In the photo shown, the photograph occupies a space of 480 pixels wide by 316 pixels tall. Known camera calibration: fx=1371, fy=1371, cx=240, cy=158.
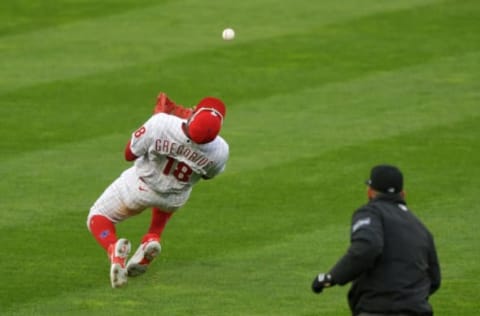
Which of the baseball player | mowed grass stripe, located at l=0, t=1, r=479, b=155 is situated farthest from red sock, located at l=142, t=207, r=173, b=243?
mowed grass stripe, located at l=0, t=1, r=479, b=155

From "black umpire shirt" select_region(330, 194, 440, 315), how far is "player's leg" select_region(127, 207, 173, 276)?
285 cm

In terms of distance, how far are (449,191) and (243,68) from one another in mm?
5125

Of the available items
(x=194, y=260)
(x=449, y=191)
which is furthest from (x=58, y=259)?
(x=449, y=191)

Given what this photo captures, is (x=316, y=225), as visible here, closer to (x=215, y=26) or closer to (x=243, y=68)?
(x=243, y=68)

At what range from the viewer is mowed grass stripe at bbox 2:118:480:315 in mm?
10242

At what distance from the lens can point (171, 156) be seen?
33.8 ft

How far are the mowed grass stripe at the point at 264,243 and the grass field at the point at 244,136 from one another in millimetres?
25

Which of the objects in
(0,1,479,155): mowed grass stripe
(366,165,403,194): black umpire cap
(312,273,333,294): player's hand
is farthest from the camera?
(0,1,479,155): mowed grass stripe

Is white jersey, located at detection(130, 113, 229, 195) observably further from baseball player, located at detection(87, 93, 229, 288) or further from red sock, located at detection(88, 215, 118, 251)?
red sock, located at detection(88, 215, 118, 251)

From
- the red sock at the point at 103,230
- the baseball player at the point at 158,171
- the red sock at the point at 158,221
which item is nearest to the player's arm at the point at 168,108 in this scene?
the baseball player at the point at 158,171

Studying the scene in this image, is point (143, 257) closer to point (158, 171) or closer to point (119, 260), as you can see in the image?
point (119, 260)

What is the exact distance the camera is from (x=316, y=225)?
12297mm

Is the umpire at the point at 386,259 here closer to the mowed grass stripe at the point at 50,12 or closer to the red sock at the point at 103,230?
the red sock at the point at 103,230

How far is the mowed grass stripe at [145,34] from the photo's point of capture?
17.8 m
